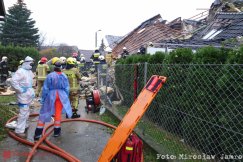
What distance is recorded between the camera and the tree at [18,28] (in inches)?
1479

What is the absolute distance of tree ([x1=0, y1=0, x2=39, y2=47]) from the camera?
3756 centimetres

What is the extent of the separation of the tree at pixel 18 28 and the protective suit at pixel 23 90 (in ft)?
110

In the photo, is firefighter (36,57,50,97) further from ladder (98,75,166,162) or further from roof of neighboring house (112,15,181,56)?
roof of neighboring house (112,15,181,56)

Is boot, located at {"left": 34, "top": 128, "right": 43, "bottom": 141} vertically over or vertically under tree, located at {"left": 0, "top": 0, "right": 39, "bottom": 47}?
under

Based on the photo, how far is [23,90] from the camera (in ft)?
20.2

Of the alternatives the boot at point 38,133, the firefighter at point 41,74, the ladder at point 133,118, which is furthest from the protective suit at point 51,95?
the firefighter at point 41,74

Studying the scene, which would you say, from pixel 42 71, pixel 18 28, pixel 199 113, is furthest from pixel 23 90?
pixel 18 28

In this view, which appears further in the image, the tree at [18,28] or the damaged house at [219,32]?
the tree at [18,28]

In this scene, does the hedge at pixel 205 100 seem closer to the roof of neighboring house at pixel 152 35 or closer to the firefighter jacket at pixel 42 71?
the firefighter jacket at pixel 42 71

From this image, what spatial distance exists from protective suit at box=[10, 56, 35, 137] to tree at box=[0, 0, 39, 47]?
3348cm

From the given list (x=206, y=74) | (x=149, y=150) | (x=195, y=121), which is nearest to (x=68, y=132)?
(x=149, y=150)

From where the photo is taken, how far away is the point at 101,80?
11594mm

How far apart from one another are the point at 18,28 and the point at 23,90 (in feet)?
114

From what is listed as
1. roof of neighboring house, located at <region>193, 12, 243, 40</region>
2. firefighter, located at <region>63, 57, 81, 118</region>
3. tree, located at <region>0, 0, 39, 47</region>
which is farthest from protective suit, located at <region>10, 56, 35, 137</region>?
tree, located at <region>0, 0, 39, 47</region>
